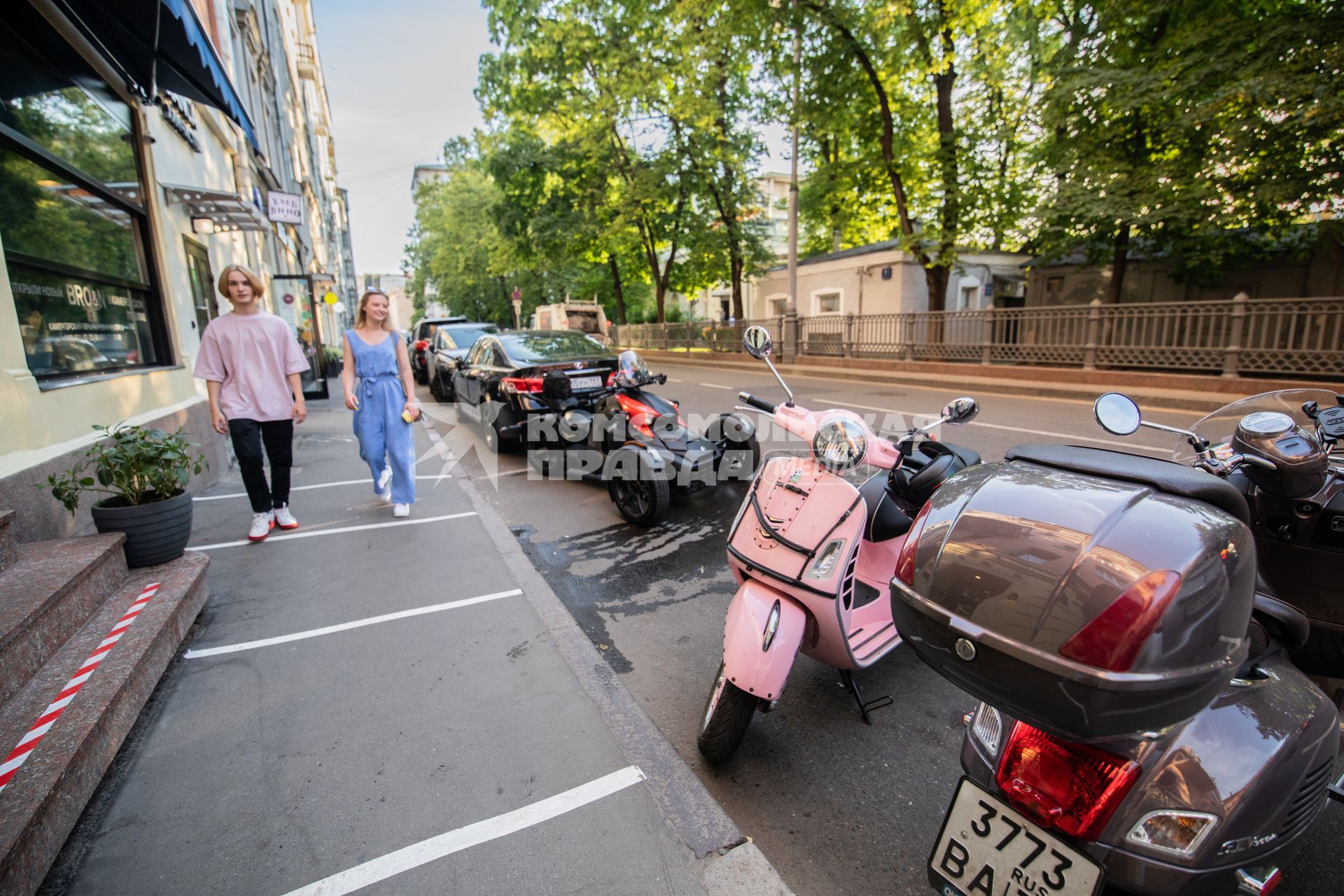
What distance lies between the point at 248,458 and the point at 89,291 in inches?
84.5

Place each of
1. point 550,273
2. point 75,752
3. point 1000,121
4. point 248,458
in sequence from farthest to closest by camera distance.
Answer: point 550,273 → point 1000,121 → point 248,458 → point 75,752

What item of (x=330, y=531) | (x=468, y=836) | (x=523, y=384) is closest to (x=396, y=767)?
(x=468, y=836)

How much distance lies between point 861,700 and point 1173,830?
136 cm

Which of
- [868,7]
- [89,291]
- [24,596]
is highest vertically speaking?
[868,7]

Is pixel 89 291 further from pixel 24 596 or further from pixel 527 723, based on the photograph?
pixel 527 723

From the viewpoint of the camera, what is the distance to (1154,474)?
1301 mm

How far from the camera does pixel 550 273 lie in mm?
36125

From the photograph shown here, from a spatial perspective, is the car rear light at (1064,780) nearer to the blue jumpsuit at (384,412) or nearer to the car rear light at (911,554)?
the car rear light at (911,554)

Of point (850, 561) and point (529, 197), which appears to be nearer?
point (850, 561)

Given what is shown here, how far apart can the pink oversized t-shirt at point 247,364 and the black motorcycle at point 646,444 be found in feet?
7.44

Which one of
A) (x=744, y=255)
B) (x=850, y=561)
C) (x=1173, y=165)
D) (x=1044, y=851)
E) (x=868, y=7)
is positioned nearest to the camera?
(x=1044, y=851)

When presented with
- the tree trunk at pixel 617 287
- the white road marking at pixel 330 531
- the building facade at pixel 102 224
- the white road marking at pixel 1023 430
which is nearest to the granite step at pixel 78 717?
the building facade at pixel 102 224

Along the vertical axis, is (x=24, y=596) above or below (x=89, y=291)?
below

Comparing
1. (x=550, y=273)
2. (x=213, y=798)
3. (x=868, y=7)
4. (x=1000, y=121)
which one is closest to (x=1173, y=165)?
(x=1000, y=121)
